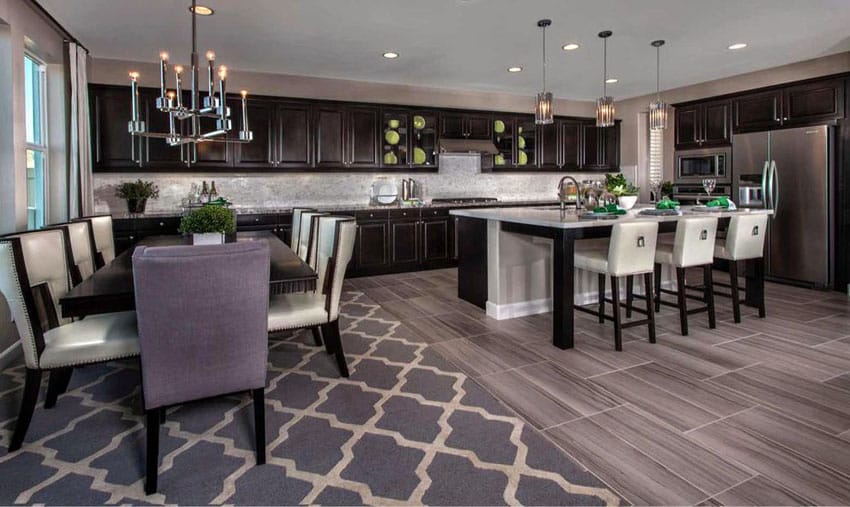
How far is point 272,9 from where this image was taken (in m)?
3.94

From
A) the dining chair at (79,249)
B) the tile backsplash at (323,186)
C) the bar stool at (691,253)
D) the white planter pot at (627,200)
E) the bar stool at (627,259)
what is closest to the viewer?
the dining chair at (79,249)

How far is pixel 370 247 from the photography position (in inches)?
253

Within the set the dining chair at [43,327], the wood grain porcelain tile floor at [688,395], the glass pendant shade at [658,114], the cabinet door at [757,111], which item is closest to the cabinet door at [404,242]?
the wood grain porcelain tile floor at [688,395]

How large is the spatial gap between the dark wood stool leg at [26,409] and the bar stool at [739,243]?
15.0 ft

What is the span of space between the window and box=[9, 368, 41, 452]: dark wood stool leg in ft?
8.52

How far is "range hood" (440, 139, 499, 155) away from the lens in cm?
695

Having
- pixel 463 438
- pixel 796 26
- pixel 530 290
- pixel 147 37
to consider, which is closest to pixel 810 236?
pixel 796 26

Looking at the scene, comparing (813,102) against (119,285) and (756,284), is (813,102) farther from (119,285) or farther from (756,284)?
(119,285)

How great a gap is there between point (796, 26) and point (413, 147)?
4.28 meters

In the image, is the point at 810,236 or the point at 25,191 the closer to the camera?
the point at 25,191

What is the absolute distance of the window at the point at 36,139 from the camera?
4.23 m

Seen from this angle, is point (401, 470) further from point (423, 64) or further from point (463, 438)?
point (423, 64)

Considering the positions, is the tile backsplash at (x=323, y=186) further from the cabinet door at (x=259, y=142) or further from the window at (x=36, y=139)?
the window at (x=36, y=139)

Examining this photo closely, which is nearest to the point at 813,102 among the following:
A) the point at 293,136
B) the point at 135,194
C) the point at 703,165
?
the point at 703,165
